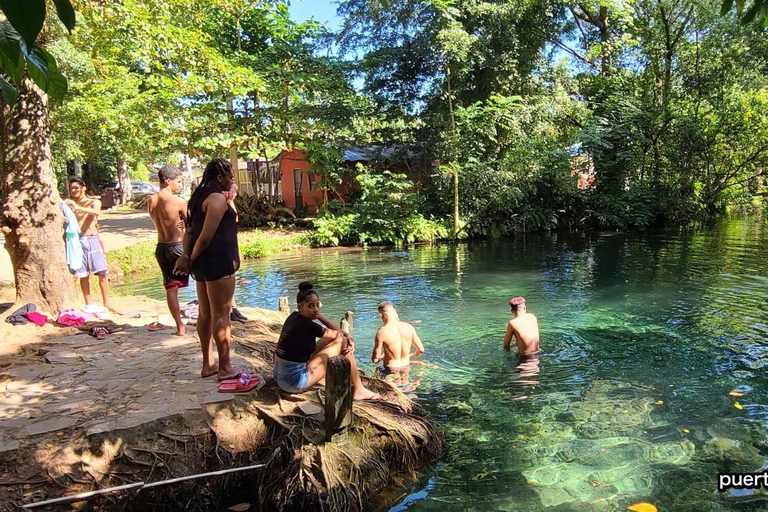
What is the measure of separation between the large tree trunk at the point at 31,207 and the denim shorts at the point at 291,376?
417cm

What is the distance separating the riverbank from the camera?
3945 millimetres

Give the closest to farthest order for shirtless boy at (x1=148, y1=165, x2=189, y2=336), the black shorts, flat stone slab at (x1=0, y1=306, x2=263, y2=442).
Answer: flat stone slab at (x1=0, y1=306, x2=263, y2=442), shirtless boy at (x1=148, y1=165, x2=189, y2=336), the black shorts

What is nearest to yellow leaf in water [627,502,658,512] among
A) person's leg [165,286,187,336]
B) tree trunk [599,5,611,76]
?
person's leg [165,286,187,336]

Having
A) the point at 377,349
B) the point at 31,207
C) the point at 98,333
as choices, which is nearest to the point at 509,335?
the point at 377,349

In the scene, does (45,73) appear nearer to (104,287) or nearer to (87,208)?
(87,208)

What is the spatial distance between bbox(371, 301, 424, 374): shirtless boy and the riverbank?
1708mm

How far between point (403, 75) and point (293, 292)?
13.1 m

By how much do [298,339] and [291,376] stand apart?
36 centimetres

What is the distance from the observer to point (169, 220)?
19.5 ft

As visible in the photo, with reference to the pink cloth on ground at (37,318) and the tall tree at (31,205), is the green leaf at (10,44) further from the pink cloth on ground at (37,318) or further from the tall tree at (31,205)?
the tall tree at (31,205)

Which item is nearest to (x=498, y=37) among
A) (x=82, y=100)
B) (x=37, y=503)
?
(x=82, y=100)

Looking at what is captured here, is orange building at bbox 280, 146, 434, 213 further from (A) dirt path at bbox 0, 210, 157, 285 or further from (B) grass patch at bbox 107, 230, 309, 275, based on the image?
(A) dirt path at bbox 0, 210, 157, 285

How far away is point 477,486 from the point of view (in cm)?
461

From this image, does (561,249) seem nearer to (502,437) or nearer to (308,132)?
(308,132)
